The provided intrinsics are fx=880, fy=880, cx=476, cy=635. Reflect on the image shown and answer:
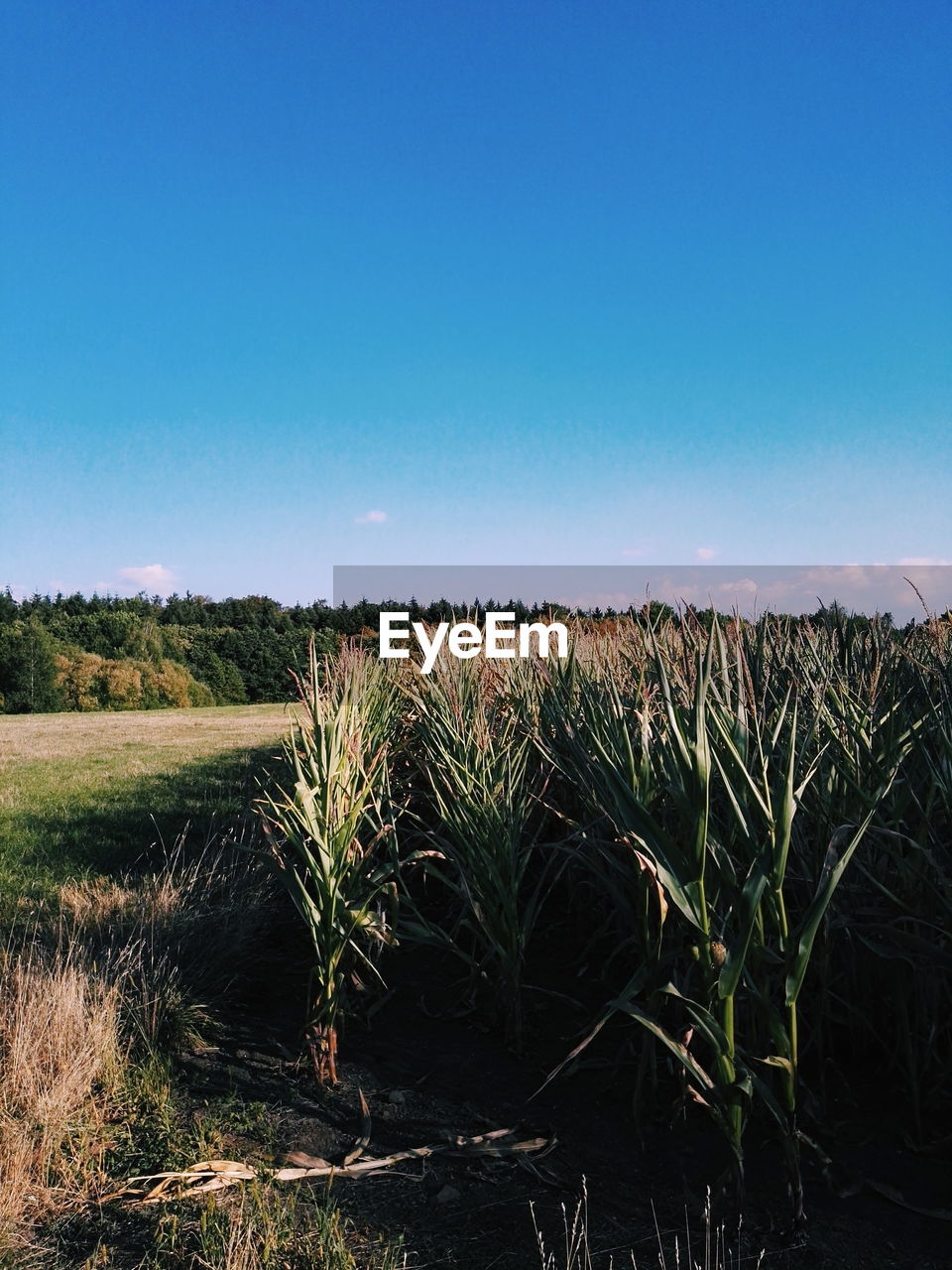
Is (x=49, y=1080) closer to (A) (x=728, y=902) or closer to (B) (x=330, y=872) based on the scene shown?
(B) (x=330, y=872)

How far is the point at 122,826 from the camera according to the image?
7426 mm

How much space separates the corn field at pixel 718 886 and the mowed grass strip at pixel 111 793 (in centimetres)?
259

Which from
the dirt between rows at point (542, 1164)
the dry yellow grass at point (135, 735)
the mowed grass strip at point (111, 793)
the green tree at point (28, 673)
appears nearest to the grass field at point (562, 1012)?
the dirt between rows at point (542, 1164)

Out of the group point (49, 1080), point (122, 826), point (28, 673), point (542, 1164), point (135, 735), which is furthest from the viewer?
point (28, 673)

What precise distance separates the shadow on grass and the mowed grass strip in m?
0.01

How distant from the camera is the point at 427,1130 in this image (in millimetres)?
2582

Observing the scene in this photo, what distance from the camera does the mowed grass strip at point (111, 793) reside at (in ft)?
20.6

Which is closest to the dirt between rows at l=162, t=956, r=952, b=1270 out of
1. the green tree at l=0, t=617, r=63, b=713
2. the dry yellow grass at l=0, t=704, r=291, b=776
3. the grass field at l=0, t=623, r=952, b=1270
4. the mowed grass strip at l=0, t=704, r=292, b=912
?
the grass field at l=0, t=623, r=952, b=1270

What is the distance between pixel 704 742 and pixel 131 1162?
2.00 metres

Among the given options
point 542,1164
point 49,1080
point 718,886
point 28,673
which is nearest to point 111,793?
point 49,1080

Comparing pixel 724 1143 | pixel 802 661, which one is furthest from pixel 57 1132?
pixel 802 661

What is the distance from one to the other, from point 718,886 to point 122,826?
6.40 m

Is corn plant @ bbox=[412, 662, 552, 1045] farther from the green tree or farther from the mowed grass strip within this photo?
the green tree

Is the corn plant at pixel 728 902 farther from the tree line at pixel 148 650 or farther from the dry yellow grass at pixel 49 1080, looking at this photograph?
the tree line at pixel 148 650
